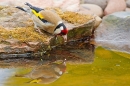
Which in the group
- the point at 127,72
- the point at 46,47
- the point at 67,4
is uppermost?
the point at 67,4

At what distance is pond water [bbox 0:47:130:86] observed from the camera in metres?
5.52

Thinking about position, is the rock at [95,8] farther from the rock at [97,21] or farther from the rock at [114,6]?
the rock at [97,21]

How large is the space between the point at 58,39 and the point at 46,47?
39cm

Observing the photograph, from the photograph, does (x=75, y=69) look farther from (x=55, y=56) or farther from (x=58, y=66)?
(x=55, y=56)

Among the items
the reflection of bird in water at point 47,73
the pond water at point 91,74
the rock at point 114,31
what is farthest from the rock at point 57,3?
the reflection of bird in water at point 47,73

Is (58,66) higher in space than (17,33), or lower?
lower

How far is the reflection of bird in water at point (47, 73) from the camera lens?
5.68 meters

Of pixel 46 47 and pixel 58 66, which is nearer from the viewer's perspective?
pixel 58 66

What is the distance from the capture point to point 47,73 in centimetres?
602

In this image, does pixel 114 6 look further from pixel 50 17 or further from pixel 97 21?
pixel 50 17

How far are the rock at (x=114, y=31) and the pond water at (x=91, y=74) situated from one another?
1.26 m

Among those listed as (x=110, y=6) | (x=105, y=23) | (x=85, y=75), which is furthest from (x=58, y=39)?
(x=110, y=6)

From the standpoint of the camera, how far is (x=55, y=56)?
690 centimetres

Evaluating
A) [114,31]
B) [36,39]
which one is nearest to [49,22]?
[36,39]
